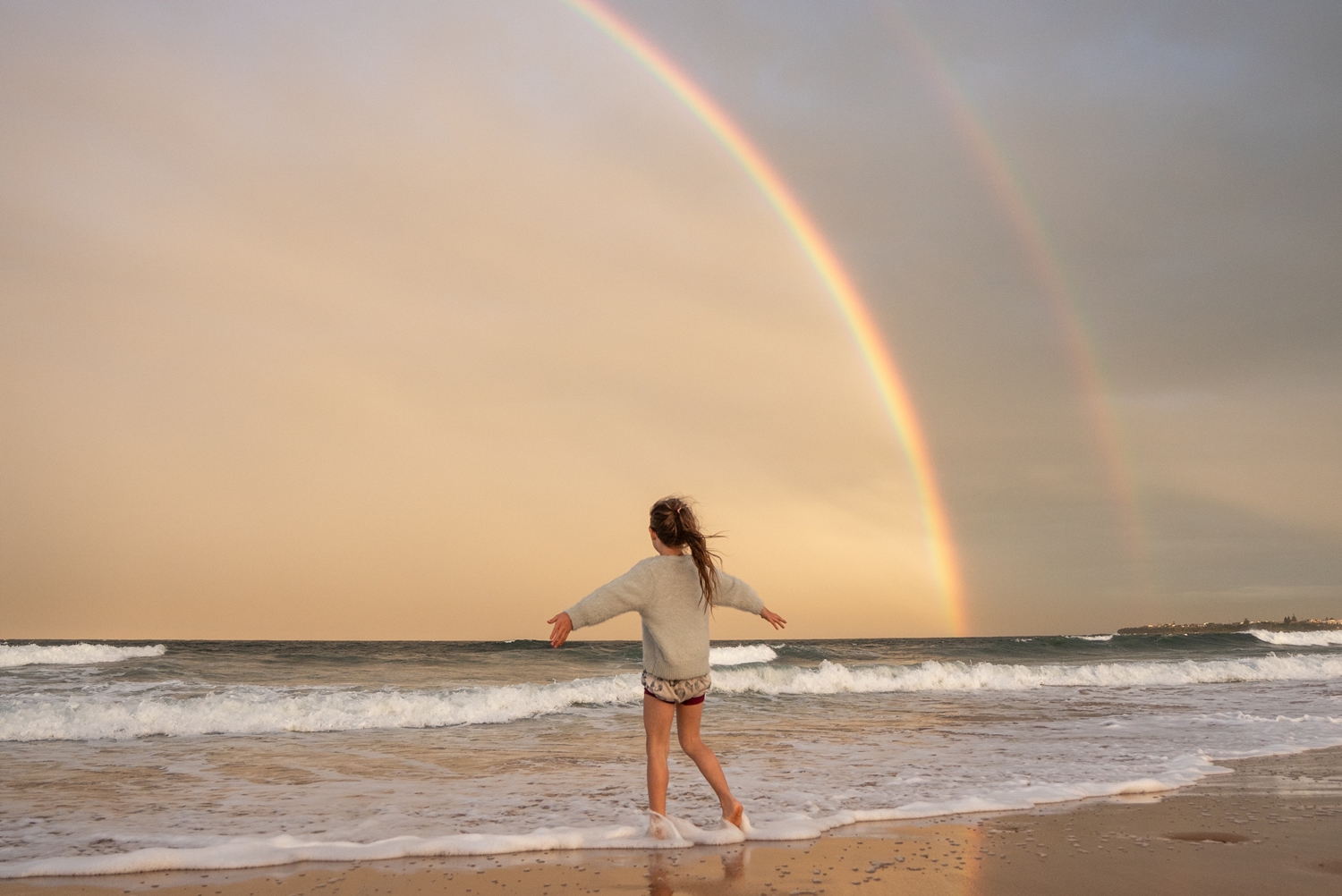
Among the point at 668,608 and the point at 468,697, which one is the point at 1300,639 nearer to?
the point at 468,697

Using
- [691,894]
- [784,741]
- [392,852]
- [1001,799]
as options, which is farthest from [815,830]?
[784,741]

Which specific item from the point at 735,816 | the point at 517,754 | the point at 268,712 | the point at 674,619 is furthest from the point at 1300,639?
the point at 674,619

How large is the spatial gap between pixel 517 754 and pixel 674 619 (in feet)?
19.6

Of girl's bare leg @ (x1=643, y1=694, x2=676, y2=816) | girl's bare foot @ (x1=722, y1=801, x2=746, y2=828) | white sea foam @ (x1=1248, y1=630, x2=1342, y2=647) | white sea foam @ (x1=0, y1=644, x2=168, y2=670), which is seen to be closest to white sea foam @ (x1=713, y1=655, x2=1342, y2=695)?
girl's bare foot @ (x1=722, y1=801, x2=746, y2=828)

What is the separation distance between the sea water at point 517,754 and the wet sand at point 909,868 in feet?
0.97

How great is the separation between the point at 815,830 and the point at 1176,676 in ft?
85.4

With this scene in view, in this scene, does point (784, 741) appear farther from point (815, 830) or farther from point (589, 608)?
point (589, 608)

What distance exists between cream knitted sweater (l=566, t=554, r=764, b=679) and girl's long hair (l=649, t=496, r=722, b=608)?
8cm

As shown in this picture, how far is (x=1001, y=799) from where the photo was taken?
7.28 metres

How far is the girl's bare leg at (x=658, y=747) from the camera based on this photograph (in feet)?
18.5

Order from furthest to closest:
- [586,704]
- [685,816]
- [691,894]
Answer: [586,704] < [685,816] < [691,894]

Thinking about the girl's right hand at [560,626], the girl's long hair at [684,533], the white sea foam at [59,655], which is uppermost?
the girl's long hair at [684,533]

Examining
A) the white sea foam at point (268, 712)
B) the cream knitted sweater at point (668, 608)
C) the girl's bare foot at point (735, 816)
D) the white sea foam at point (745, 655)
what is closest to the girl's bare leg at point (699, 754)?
the girl's bare foot at point (735, 816)

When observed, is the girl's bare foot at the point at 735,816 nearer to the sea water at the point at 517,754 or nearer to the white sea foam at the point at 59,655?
the sea water at the point at 517,754
